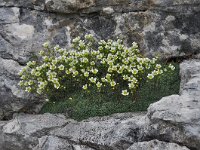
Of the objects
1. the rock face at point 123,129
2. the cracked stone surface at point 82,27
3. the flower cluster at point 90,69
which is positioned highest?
the cracked stone surface at point 82,27

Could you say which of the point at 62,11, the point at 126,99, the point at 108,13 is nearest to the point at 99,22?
the point at 108,13

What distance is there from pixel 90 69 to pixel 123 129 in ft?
4.89

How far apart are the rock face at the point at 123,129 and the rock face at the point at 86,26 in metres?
0.51

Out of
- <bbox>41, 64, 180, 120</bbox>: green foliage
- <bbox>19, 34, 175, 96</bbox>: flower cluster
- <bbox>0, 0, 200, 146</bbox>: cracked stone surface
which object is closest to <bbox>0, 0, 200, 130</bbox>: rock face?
<bbox>0, 0, 200, 146</bbox>: cracked stone surface

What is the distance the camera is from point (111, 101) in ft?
20.4

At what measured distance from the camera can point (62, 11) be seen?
7391 millimetres

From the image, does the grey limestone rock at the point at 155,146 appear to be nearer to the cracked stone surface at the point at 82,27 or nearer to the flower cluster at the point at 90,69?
the flower cluster at the point at 90,69

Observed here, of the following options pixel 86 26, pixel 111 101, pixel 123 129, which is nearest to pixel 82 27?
pixel 86 26

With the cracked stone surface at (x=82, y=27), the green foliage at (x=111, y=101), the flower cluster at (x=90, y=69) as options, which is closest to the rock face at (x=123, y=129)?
the green foliage at (x=111, y=101)

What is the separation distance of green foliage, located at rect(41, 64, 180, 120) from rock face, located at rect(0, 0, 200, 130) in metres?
0.65

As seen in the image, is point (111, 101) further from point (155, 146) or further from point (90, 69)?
point (155, 146)

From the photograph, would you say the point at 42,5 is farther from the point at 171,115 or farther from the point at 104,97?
the point at 171,115

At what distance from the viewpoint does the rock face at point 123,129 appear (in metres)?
4.60

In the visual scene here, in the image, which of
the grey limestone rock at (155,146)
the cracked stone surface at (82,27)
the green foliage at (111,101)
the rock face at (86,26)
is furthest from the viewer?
the rock face at (86,26)
